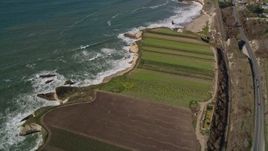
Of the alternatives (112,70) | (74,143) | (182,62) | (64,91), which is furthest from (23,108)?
(182,62)

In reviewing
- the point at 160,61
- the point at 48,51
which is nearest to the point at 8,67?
the point at 48,51

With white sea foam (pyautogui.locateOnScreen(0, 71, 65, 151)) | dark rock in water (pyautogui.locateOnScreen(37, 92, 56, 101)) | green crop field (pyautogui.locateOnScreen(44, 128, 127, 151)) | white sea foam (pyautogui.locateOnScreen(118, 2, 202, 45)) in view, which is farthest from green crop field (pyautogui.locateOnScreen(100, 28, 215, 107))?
green crop field (pyautogui.locateOnScreen(44, 128, 127, 151))

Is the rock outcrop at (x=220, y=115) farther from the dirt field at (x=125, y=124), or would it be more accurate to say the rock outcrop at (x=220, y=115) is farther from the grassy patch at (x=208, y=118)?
the dirt field at (x=125, y=124)

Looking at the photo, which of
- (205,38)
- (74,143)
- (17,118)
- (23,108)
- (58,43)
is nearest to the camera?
(74,143)

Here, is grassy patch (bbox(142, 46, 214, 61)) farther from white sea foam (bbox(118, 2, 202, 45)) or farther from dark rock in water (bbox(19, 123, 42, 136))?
dark rock in water (bbox(19, 123, 42, 136))

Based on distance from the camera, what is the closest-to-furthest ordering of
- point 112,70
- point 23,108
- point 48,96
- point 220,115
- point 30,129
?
1. point 30,129
2. point 23,108
3. point 220,115
4. point 48,96
5. point 112,70

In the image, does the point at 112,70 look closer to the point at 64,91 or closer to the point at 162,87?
the point at 162,87
